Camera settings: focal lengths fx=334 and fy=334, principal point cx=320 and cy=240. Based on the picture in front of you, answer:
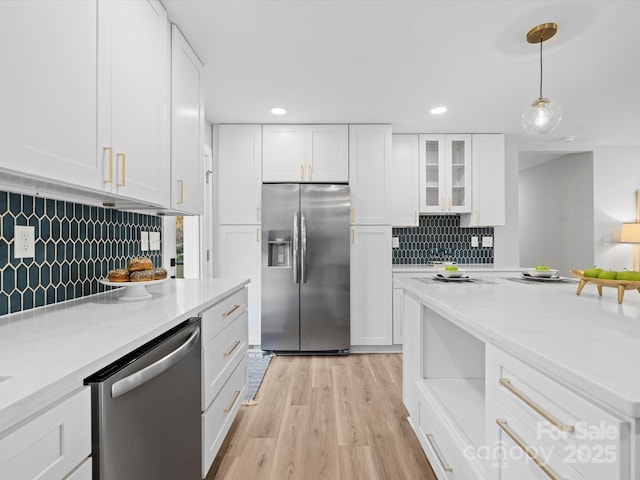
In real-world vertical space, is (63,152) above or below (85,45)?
below

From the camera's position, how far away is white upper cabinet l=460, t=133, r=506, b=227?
3.96 meters

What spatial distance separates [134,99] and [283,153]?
85.9 inches

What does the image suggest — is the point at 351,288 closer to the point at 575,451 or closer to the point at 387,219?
the point at 387,219

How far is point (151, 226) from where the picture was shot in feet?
7.86

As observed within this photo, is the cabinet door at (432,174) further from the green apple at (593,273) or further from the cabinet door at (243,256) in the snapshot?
the green apple at (593,273)

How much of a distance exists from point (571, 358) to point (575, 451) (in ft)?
0.62

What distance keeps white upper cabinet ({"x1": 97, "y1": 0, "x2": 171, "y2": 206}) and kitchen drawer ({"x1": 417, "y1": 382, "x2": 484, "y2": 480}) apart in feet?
5.54

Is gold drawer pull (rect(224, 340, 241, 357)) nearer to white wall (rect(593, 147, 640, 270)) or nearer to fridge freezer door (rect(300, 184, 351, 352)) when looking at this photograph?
fridge freezer door (rect(300, 184, 351, 352))

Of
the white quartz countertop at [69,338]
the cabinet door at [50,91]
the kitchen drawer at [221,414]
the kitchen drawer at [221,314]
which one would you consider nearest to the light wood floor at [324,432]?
the kitchen drawer at [221,414]

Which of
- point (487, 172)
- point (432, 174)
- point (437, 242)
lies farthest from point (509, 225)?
point (432, 174)

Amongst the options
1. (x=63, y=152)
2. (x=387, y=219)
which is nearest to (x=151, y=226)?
(x=63, y=152)

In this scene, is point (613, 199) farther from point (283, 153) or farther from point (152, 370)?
point (152, 370)

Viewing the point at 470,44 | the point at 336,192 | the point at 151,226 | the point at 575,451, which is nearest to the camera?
the point at 575,451

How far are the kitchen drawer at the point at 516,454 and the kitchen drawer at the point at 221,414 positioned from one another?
1.15 meters
